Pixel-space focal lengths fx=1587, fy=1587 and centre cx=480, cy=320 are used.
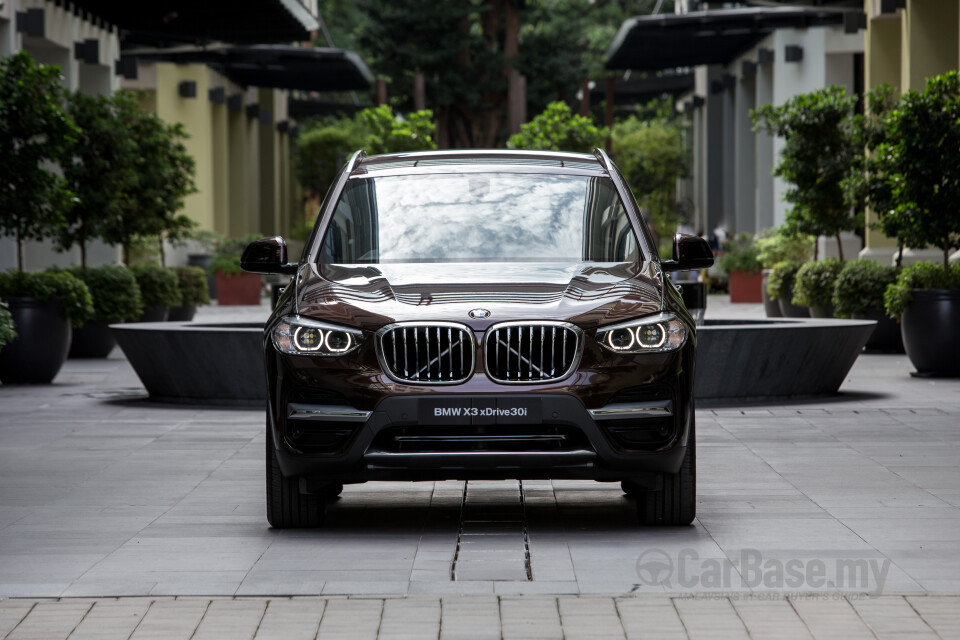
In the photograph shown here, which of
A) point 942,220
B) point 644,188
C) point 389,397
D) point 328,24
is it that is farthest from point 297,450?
point 328,24

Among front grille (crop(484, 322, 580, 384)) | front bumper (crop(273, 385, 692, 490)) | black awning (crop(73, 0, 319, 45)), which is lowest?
front bumper (crop(273, 385, 692, 490))

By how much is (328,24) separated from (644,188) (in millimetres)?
23464

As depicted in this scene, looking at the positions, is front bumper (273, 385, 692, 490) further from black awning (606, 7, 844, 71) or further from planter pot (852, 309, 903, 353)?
black awning (606, 7, 844, 71)

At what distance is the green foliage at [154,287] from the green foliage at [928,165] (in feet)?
31.5

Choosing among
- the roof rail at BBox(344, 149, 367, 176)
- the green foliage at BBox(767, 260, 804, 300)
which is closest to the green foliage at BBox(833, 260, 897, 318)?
the green foliage at BBox(767, 260, 804, 300)

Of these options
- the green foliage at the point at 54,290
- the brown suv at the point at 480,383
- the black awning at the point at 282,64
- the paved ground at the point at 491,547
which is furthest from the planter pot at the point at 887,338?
the black awning at the point at 282,64

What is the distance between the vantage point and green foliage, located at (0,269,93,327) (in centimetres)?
1553

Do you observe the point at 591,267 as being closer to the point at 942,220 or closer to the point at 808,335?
the point at 808,335

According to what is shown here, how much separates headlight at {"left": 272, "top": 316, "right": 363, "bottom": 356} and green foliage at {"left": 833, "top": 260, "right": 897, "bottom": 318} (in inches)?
464

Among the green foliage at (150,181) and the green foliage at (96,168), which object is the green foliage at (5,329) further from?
the green foliage at (150,181)

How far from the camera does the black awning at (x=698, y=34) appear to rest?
2739cm

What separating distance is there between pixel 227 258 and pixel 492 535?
25.5 meters

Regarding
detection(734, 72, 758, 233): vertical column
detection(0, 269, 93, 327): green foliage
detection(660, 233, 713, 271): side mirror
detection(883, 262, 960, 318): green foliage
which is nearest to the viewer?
detection(660, 233, 713, 271): side mirror

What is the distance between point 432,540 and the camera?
22.8 ft
